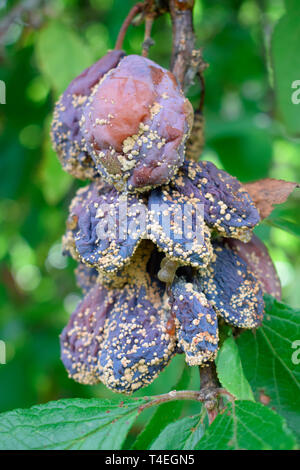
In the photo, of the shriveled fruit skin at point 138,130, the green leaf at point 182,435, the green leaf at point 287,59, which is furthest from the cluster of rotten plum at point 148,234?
the green leaf at point 287,59

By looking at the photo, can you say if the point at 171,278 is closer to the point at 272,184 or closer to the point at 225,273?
the point at 225,273

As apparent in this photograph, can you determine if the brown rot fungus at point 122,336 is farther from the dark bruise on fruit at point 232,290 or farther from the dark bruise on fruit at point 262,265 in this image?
the dark bruise on fruit at point 262,265

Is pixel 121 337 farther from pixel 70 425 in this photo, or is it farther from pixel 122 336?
pixel 70 425

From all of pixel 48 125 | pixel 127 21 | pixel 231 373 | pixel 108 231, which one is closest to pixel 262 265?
pixel 231 373

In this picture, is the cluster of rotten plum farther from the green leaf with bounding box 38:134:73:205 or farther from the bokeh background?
the green leaf with bounding box 38:134:73:205

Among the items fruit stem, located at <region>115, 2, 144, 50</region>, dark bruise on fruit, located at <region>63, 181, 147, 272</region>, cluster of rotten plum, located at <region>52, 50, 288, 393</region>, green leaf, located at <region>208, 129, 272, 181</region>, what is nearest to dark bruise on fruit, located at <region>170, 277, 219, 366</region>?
cluster of rotten plum, located at <region>52, 50, 288, 393</region>

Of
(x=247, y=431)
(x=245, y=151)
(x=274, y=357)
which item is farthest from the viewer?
(x=245, y=151)

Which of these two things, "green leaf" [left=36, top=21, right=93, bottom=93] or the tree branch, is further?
"green leaf" [left=36, top=21, right=93, bottom=93]

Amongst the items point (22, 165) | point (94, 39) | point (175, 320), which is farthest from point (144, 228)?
point (94, 39)
